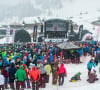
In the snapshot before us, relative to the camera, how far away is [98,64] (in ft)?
39.1

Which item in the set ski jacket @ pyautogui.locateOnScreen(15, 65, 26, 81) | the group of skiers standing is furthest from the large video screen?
ski jacket @ pyautogui.locateOnScreen(15, 65, 26, 81)

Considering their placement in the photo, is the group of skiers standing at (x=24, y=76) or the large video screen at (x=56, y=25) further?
the large video screen at (x=56, y=25)

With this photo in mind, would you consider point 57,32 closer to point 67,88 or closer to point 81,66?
point 81,66

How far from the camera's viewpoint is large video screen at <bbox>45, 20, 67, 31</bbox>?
28031 millimetres

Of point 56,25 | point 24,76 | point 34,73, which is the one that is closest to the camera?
point 34,73

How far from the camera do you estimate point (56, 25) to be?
2845cm

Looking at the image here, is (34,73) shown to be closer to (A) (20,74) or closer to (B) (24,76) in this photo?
(B) (24,76)

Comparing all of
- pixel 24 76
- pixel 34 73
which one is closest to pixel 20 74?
pixel 24 76

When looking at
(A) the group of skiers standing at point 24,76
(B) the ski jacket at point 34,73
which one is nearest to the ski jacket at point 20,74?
(A) the group of skiers standing at point 24,76

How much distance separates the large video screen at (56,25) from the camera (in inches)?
1104

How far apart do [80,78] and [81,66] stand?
306 centimetres

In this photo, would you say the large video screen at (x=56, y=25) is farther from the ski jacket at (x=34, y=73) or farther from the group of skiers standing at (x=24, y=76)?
the ski jacket at (x=34, y=73)

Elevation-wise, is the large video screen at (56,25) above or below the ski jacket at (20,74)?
above

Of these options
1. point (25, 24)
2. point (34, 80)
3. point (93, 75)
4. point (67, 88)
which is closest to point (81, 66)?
point (93, 75)
